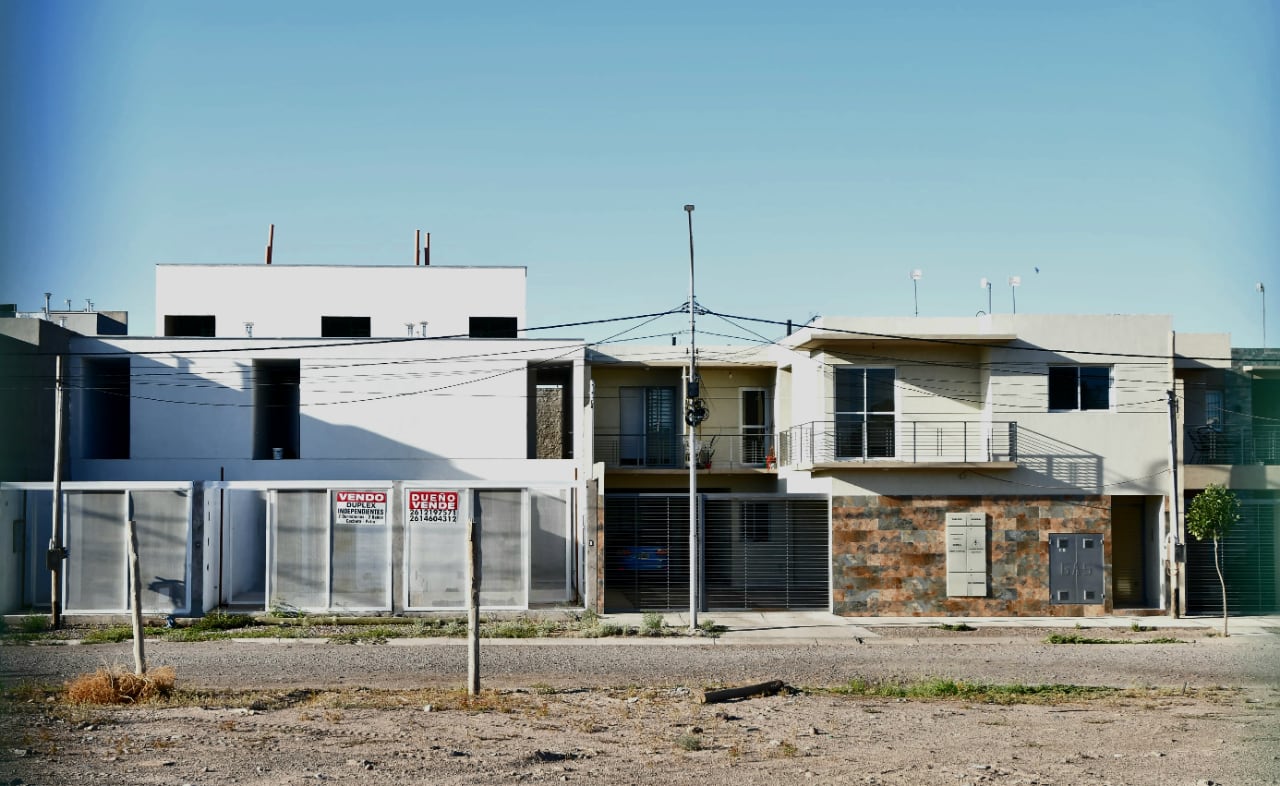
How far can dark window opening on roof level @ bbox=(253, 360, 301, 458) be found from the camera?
3653 centimetres

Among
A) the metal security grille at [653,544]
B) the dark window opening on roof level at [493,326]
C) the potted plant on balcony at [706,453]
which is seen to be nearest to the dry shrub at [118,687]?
the metal security grille at [653,544]

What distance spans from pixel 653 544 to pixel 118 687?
16672 millimetres

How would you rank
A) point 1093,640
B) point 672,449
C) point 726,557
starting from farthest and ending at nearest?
1. point 672,449
2. point 726,557
3. point 1093,640

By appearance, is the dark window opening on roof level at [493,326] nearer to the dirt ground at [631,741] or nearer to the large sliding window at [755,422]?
the large sliding window at [755,422]

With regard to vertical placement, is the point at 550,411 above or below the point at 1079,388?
above

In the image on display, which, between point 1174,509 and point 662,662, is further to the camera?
point 1174,509

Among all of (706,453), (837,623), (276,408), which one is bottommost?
(837,623)

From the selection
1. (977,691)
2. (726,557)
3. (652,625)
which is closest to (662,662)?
(652,625)

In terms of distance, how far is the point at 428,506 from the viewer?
90.8 feet

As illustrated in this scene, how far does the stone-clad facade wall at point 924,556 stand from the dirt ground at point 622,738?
12221 millimetres

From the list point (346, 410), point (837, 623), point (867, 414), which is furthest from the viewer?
point (346, 410)

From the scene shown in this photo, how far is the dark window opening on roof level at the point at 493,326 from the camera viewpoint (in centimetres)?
4469

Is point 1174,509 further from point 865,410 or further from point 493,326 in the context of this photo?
point 493,326

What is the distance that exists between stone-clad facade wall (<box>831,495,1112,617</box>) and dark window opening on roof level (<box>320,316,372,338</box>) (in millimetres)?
21293
